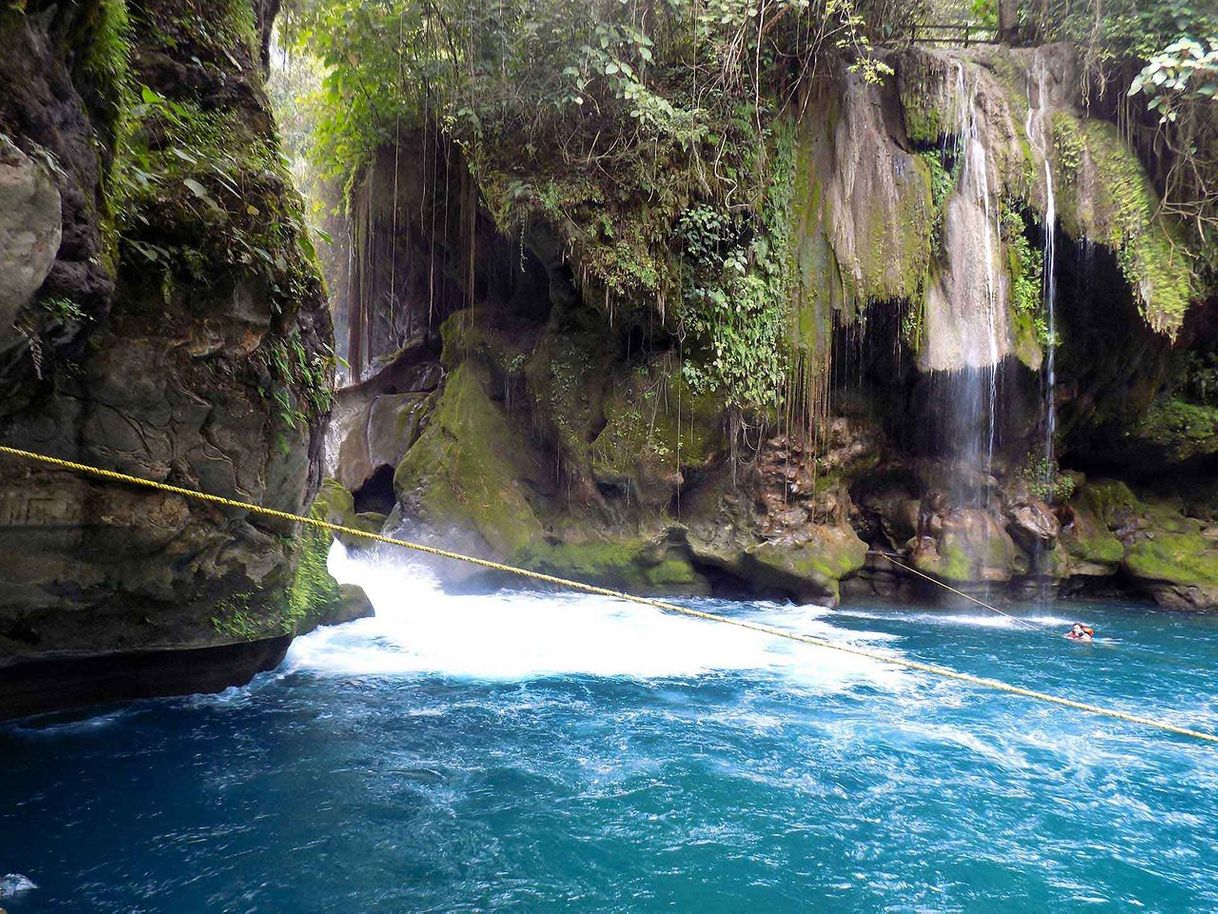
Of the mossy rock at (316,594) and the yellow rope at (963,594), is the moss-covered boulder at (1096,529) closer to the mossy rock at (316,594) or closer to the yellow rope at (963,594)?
the yellow rope at (963,594)

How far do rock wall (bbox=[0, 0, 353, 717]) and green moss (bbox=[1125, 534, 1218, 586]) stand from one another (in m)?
12.8

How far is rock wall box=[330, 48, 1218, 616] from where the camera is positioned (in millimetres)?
11094

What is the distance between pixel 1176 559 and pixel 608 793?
11882 mm

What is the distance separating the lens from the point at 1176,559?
1213cm

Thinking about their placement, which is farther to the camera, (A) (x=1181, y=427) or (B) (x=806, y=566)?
(A) (x=1181, y=427)

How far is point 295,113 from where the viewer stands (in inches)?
603

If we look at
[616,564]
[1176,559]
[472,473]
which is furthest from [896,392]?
[472,473]

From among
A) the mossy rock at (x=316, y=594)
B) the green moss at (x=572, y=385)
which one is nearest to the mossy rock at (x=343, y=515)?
the mossy rock at (x=316, y=594)

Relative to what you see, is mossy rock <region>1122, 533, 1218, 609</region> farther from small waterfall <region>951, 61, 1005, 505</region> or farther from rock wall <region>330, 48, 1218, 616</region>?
small waterfall <region>951, 61, 1005, 505</region>

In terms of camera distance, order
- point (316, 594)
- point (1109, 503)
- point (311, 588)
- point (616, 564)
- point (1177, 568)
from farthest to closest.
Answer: point (1109, 503) < point (1177, 568) < point (616, 564) < point (316, 594) < point (311, 588)

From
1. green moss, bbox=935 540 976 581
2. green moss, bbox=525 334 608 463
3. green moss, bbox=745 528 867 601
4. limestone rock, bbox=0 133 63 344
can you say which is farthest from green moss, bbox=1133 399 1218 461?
limestone rock, bbox=0 133 63 344

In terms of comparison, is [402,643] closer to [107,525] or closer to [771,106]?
[107,525]

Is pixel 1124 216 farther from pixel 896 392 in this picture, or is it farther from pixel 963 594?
pixel 963 594

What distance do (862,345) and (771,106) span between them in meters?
3.80
